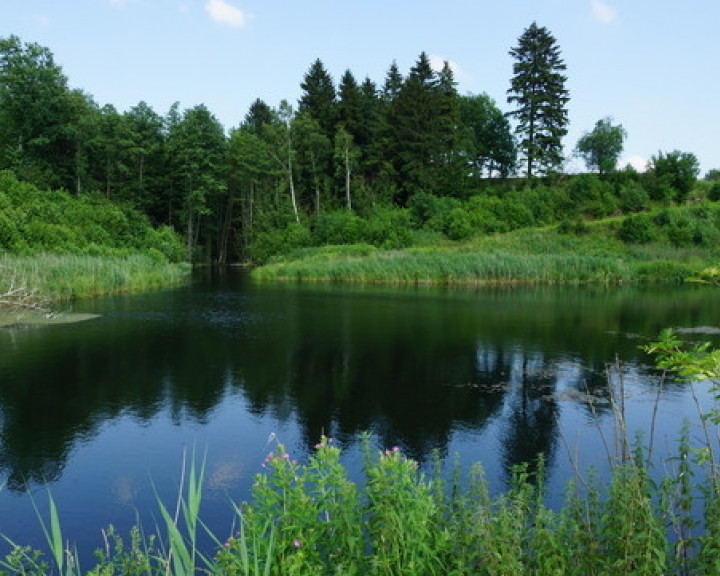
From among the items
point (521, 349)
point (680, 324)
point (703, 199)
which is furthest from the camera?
point (703, 199)

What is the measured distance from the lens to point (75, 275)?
26656mm

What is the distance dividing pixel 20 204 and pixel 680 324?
3508 cm

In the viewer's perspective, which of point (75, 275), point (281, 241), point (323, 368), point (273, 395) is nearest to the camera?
point (273, 395)

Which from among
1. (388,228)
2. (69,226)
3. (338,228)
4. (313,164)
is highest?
(313,164)

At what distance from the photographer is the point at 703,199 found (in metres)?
54.3

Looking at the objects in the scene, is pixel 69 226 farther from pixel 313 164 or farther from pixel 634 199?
pixel 634 199

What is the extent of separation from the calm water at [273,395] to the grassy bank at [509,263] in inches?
573

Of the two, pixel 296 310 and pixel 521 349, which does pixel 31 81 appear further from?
pixel 521 349

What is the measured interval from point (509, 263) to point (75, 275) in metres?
24.1

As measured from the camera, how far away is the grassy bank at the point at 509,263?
3769cm

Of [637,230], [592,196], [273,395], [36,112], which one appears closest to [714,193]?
[592,196]

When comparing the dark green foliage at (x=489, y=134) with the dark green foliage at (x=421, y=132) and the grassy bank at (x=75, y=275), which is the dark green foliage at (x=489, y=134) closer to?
the dark green foliage at (x=421, y=132)

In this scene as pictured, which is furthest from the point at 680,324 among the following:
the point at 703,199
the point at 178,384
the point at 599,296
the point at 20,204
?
the point at 703,199

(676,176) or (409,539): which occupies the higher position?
(676,176)
